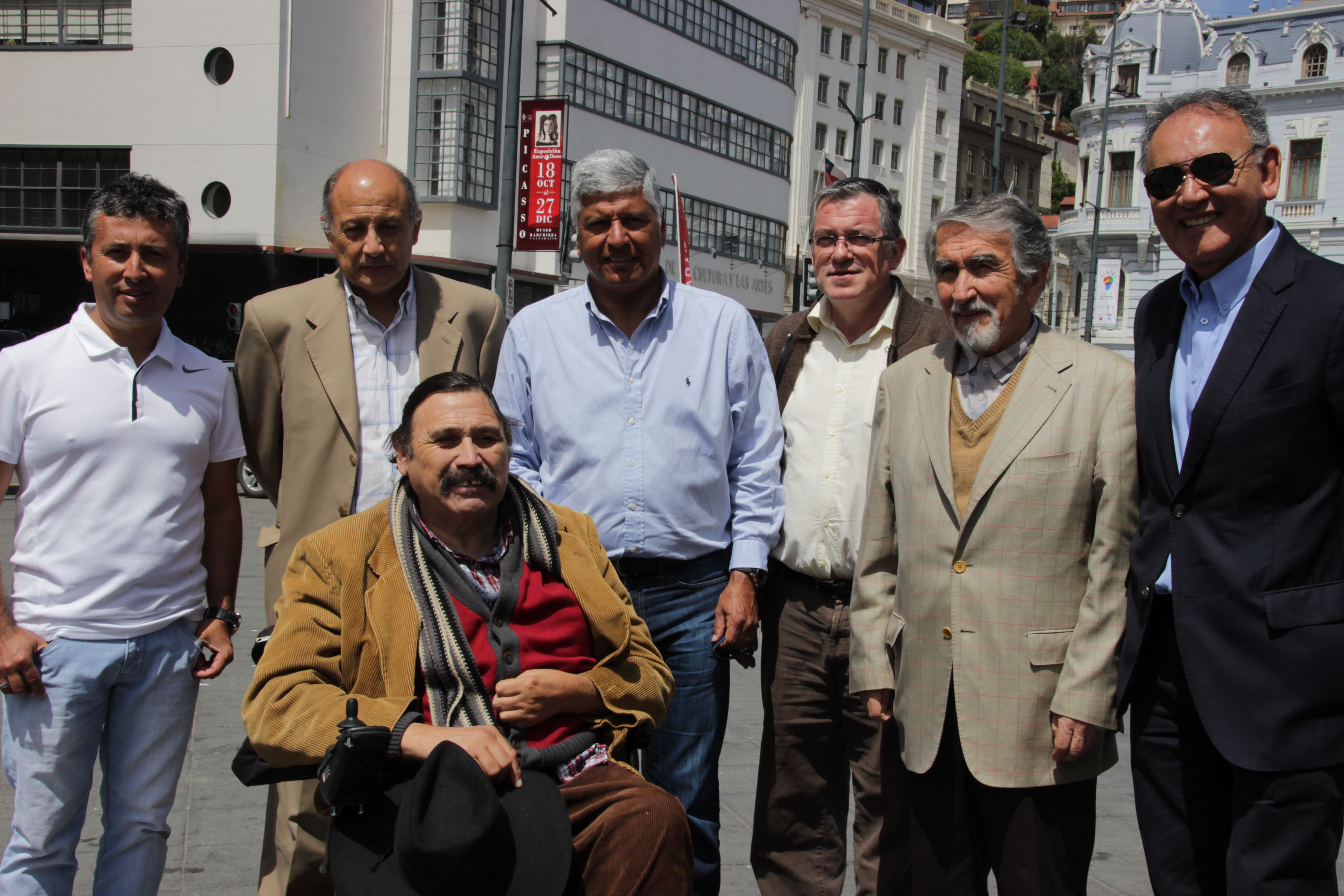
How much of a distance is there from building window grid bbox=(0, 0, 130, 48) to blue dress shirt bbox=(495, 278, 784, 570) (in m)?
23.9

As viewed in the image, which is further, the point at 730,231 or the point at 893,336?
the point at 730,231

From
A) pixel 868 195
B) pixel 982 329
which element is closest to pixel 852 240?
pixel 868 195

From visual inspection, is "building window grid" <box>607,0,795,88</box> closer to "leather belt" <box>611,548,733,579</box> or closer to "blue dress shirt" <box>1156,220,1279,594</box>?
"leather belt" <box>611,548,733,579</box>

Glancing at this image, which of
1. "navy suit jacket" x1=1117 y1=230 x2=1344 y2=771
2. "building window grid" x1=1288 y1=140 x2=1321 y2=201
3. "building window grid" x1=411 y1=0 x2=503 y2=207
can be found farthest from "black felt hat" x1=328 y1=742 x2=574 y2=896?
"building window grid" x1=1288 y1=140 x2=1321 y2=201

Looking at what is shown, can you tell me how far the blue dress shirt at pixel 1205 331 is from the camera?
2746 millimetres

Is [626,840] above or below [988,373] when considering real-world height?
below

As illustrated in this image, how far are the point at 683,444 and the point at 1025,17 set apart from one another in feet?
135

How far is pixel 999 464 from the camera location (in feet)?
9.59

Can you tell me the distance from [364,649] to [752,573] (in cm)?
122

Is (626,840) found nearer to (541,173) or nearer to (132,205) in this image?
(132,205)

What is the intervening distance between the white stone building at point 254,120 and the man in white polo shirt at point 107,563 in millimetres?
19659

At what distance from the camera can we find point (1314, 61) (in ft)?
179

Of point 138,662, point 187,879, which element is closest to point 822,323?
point 138,662

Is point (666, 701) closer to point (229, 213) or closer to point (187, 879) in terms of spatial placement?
point (187, 879)
